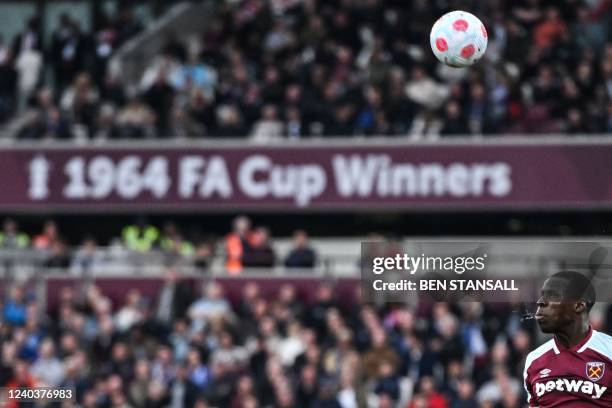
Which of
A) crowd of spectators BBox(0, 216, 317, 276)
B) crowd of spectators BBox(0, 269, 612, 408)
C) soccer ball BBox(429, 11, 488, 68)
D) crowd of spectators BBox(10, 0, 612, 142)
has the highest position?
soccer ball BBox(429, 11, 488, 68)

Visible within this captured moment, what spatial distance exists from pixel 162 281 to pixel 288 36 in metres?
5.01

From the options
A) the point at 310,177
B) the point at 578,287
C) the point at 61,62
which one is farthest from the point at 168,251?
the point at 578,287

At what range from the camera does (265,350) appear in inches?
786

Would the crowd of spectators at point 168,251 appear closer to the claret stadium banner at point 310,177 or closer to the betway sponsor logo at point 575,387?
the claret stadium banner at point 310,177

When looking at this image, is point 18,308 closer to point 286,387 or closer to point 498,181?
point 286,387

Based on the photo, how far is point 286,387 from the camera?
18.6 m

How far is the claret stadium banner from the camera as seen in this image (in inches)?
942

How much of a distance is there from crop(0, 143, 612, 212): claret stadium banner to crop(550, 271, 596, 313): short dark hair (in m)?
14.2

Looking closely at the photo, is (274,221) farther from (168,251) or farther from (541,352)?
A: (541,352)

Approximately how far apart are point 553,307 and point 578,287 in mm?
197

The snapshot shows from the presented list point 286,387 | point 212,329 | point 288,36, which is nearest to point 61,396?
point 286,387

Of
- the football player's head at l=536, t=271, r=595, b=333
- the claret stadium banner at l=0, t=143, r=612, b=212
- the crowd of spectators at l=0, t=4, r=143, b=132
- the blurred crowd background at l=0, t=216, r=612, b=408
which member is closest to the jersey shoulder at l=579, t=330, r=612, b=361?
the football player's head at l=536, t=271, r=595, b=333

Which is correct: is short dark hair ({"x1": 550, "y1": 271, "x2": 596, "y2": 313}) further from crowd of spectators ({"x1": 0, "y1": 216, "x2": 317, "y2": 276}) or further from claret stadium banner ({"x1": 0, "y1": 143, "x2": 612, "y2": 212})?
claret stadium banner ({"x1": 0, "y1": 143, "x2": 612, "y2": 212})

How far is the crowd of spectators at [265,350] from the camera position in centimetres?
1834
